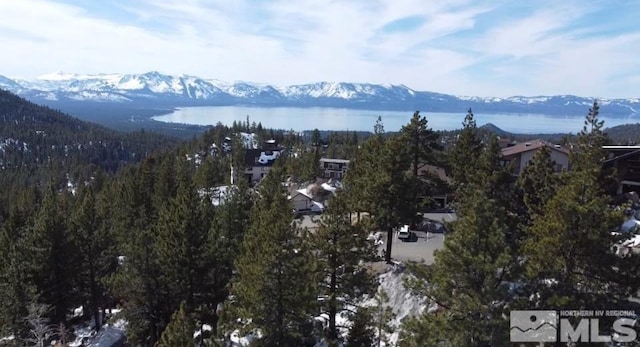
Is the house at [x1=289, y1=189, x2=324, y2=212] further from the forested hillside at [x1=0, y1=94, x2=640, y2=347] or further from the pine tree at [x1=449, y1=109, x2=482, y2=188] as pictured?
the pine tree at [x1=449, y1=109, x2=482, y2=188]

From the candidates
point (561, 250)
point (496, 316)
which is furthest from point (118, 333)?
point (561, 250)

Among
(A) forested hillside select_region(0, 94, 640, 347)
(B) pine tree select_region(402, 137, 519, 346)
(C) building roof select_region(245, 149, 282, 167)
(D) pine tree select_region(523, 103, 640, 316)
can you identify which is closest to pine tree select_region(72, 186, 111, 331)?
(A) forested hillside select_region(0, 94, 640, 347)

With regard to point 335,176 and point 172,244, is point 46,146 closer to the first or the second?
point 335,176

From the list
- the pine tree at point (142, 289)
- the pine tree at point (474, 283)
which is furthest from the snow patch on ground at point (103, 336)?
the pine tree at point (474, 283)

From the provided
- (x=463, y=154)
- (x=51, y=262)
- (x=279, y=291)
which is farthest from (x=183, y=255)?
(x=463, y=154)
